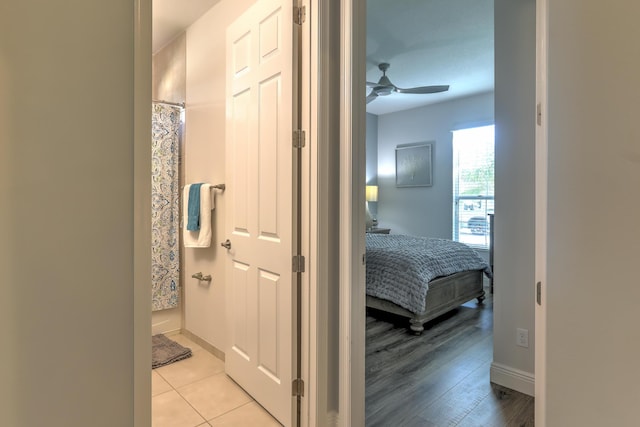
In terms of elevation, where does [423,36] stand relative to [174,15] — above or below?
above

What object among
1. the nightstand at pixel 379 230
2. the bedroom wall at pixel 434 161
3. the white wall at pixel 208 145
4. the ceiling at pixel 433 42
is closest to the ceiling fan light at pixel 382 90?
the ceiling at pixel 433 42

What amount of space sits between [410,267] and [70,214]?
2.86m

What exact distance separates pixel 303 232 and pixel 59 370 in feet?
3.63

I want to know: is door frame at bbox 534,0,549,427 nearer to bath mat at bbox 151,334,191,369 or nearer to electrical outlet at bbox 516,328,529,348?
electrical outlet at bbox 516,328,529,348

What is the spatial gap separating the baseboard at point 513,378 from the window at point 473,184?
3.31 m

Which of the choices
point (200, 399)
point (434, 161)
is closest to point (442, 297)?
point (200, 399)

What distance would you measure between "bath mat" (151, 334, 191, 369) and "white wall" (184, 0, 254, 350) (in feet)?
0.60

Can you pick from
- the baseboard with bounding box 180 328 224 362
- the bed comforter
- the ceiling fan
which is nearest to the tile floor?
the baseboard with bounding box 180 328 224 362

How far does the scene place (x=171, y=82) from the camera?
3303 millimetres

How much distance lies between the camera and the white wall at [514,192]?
2.07 meters

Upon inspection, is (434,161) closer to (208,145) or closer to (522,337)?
(522,337)

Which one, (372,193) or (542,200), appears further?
(372,193)

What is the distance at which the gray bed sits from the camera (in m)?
3.13

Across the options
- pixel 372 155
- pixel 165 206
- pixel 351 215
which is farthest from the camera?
pixel 372 155
